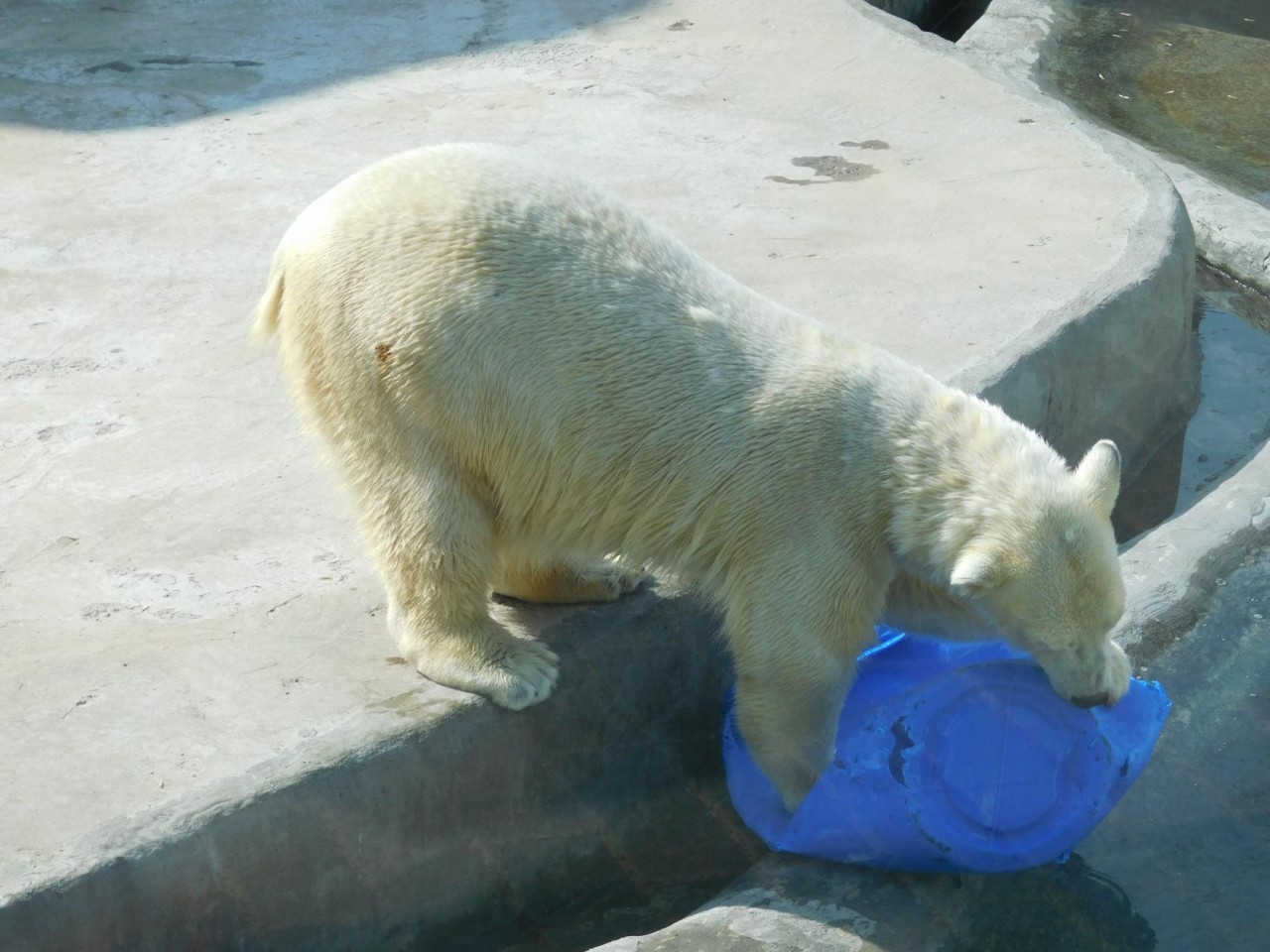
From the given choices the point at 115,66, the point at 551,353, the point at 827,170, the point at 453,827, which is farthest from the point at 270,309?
the point at 115,66

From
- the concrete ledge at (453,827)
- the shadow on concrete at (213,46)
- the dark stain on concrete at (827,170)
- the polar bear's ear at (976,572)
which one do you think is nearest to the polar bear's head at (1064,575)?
the polar bear's ear at (976,572)

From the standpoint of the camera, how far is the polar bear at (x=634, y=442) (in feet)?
8.57

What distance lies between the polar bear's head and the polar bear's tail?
1391 mm

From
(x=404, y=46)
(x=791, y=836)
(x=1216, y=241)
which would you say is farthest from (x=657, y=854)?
(x=404, y=46)

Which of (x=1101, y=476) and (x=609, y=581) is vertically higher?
(x=1101, y=476)

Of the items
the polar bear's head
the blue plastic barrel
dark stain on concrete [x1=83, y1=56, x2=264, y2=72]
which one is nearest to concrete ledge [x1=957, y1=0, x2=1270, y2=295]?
the blue plastic barrel

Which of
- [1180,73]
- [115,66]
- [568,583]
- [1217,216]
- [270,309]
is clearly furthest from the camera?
[1180,73]

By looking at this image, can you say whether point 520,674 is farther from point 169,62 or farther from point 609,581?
point 169,62

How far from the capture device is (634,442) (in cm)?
270

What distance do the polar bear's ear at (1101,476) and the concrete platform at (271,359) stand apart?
90 centimetres

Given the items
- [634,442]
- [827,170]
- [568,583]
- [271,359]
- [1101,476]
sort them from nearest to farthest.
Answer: [1101,476]
[634,442]
[568,583]
[271,359]
[827,170]

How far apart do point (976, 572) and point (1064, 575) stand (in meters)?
0.17

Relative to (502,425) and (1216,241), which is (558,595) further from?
(1216,241)

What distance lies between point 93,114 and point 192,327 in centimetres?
223
